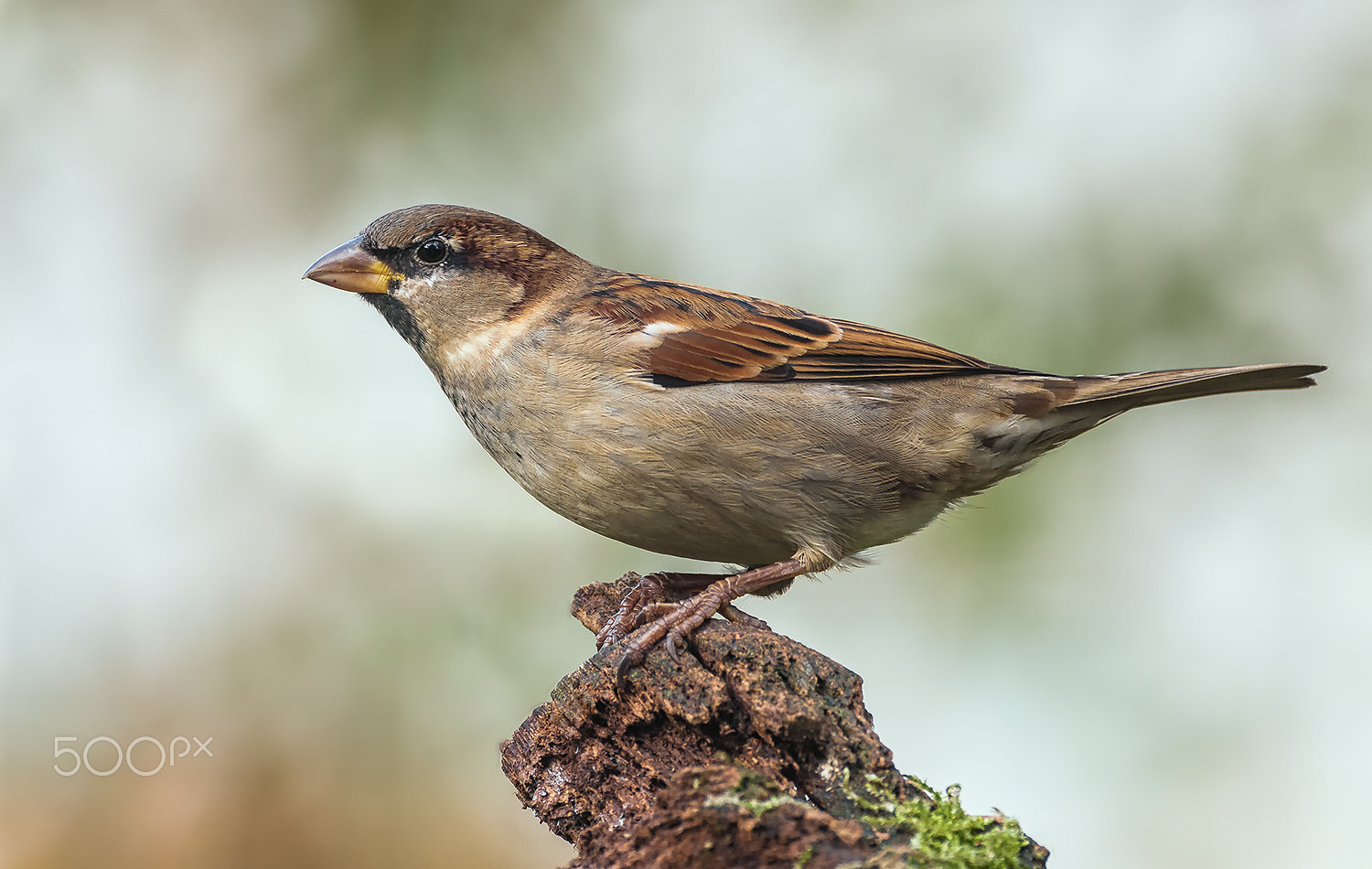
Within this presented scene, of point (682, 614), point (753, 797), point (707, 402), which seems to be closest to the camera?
point (753, 797)

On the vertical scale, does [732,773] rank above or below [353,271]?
below

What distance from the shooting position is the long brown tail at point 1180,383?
3674 millimetres

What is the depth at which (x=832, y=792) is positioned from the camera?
2486 millimetres

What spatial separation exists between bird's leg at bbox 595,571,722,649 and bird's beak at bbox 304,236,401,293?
145cm

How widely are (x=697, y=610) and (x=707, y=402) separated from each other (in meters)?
0.77

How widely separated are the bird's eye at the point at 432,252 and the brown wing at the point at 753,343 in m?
0.58

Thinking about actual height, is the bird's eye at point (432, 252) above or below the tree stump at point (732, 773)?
above

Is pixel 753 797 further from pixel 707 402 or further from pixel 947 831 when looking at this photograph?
pixel 707 402

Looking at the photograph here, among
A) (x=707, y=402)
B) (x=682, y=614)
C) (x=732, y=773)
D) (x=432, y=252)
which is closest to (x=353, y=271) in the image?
(x=432, y=252)

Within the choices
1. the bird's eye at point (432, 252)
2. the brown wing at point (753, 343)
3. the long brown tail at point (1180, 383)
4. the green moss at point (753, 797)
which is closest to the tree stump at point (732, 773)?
the green moss at point (753, 797)

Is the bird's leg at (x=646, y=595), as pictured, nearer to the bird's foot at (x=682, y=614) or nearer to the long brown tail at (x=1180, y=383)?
the bird's foot at (x=682, y=614)

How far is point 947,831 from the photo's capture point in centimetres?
225

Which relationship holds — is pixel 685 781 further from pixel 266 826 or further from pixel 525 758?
pixel 266 826

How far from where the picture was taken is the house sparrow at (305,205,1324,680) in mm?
3637
